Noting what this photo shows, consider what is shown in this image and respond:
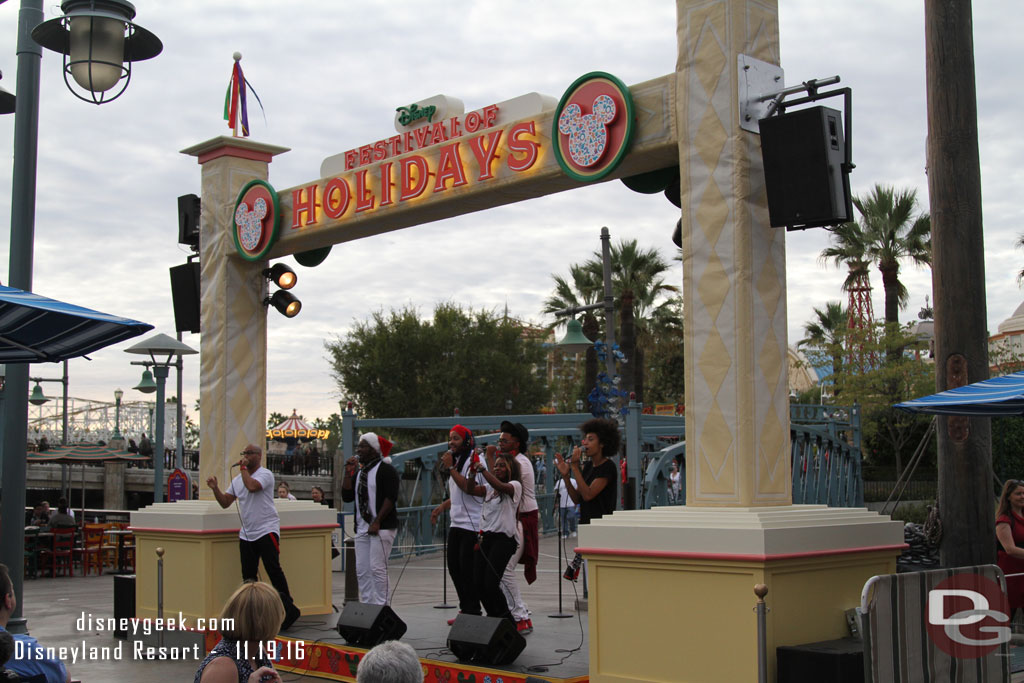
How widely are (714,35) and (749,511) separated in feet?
10.4

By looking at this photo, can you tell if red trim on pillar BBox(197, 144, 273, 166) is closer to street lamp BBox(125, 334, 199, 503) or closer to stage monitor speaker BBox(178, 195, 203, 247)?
stage monitor speaker BBox(178, 195, 203, 247)

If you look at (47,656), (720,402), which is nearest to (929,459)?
(720,402)

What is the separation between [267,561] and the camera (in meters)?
9.80

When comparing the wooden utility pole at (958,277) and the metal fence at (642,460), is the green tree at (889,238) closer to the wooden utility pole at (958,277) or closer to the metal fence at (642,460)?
the metal fence at (642,460)

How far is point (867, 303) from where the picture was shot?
128 feet

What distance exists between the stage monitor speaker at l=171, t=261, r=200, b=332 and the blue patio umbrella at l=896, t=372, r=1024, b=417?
25.9ft

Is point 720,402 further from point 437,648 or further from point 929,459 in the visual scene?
point 929,459

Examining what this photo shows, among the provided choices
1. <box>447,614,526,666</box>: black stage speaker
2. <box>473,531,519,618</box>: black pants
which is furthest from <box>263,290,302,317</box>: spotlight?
<box>447,614,526,666</box>: black stage speaker

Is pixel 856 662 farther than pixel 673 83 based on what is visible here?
No

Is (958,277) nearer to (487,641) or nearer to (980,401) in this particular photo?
(980,401)

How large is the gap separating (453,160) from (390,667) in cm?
614

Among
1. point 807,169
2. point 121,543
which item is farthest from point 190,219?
point 121,543

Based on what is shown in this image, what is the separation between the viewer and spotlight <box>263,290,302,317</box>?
11.2m

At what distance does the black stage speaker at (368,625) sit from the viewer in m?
8.33
